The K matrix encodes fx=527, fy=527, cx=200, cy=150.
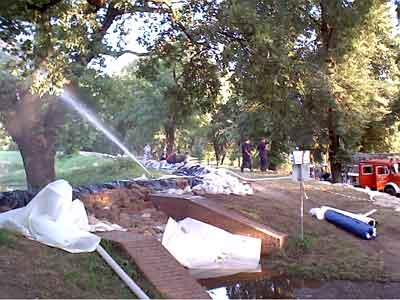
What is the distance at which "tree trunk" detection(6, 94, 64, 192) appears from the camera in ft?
40.1

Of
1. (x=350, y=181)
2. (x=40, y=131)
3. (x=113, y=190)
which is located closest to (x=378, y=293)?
(x=113, y=190)

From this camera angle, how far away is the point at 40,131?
42.0ft

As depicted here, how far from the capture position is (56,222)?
7.96 m

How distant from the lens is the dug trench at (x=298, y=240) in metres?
8.20

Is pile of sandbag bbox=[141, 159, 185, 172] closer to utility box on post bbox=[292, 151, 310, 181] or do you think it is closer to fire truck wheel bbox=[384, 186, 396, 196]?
fire truck wheel bbox=[384, 186, 396, 196]

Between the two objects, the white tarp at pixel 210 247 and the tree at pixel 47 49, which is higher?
the tree at pixel 47 49

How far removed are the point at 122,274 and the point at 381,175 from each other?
16309 millimetres

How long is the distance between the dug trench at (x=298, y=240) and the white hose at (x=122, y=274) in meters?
1.93

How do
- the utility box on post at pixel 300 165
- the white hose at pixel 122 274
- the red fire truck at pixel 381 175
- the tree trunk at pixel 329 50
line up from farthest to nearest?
1. the tree trunk at pixel 329 50
2. the red fire truck at pixel 381 175
3. the utility box on post at pixel 300 165
4. the white hose at pixel 122 274

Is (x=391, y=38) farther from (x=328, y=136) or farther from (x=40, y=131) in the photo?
(x=40, y=131)

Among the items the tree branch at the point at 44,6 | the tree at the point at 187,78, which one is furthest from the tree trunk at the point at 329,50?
the tree branch at the point at 44,6

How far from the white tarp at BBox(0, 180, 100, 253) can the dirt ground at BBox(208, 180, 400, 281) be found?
10.9 ft

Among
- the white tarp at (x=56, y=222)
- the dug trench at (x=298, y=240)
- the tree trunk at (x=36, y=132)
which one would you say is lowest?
the dug trench at (x=298, y=240)

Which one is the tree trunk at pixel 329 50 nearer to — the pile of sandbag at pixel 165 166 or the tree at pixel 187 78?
the pile of sandbag at pixel 165 166
